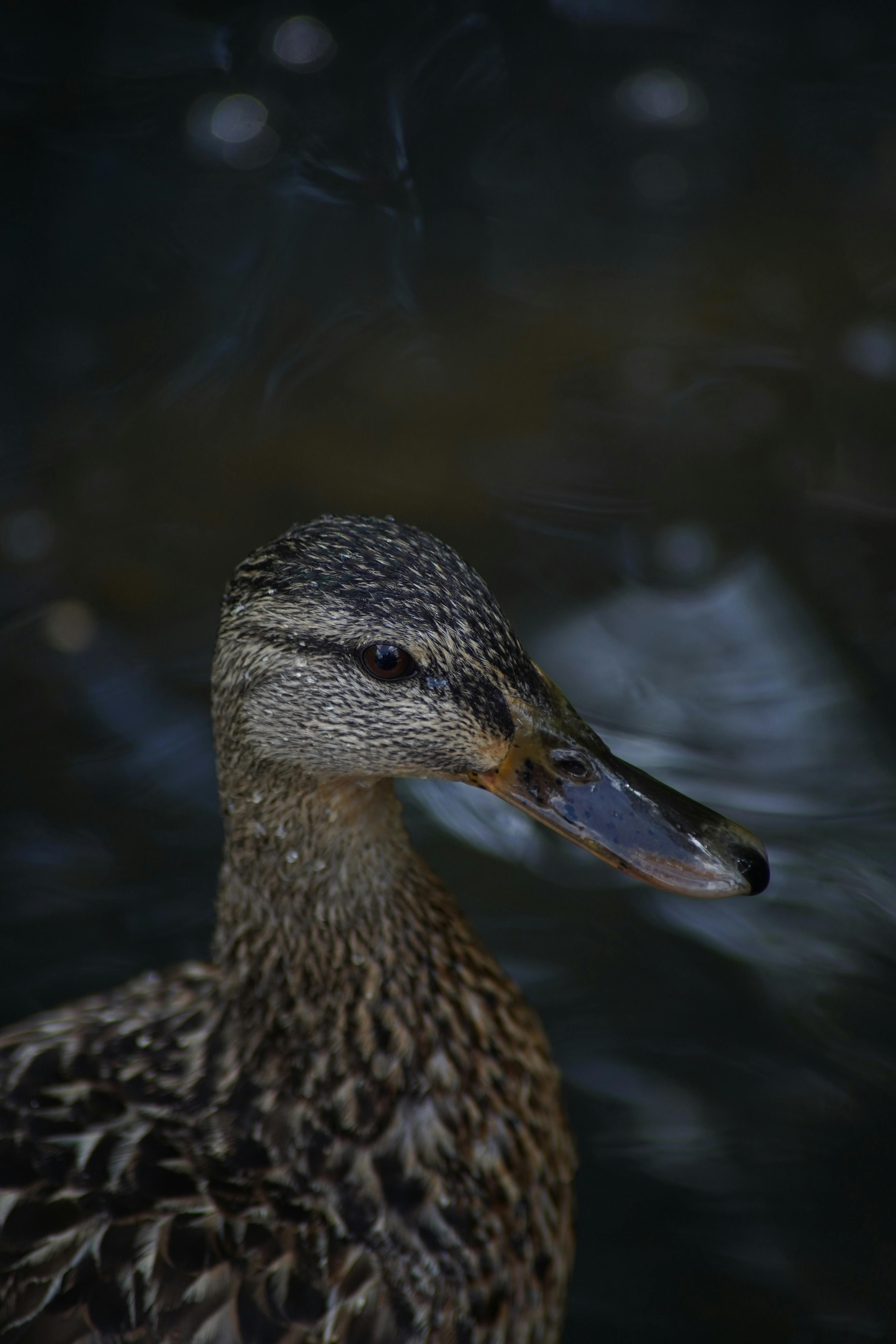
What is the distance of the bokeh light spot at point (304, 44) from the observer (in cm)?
449

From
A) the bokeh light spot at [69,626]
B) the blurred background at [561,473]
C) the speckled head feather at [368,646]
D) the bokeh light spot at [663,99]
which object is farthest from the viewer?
the bokeh light spot at [663,99]

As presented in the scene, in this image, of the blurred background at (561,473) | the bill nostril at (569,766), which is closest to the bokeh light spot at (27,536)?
the blurred background at (561,473)

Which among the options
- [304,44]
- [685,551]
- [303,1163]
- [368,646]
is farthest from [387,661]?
[304,44]

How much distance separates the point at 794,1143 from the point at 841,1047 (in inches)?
9.5

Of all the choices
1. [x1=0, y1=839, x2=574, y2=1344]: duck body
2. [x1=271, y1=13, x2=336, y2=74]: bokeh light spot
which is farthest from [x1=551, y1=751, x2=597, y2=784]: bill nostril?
[x1=271, y1=13, x2=336, y2=74]: bokeh light spot

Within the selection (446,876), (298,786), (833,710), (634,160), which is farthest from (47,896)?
(634,160)

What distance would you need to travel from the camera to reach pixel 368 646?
1946mm

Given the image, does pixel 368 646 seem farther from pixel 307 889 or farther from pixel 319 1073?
pixel 319 1073

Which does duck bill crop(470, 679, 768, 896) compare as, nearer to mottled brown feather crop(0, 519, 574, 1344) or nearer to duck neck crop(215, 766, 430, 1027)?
mottled brown feather crop(0, 519, 574, 1344)

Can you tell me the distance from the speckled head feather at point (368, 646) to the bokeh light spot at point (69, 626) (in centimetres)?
177

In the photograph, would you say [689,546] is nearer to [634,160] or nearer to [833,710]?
[833,710]

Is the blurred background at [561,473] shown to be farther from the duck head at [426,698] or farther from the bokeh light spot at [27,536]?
the duck head at [426,698]

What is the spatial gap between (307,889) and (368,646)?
0.52m

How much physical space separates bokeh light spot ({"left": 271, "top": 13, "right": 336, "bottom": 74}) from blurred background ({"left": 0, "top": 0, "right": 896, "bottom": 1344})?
16 millimetres
